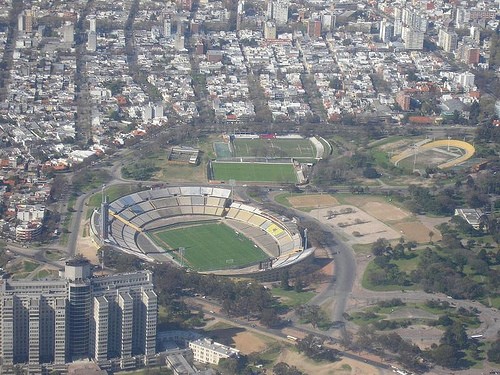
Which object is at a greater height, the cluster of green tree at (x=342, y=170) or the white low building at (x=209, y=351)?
the cluster of green tree at (x=342, y=170)

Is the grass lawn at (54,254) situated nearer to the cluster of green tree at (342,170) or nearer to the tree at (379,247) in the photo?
the tree at (379,247)

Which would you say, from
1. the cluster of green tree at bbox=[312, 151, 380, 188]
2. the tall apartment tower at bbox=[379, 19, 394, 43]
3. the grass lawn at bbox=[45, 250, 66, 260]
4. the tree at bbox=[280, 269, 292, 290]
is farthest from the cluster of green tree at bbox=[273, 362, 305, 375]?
the tall apartment tower at bbox=[379, 19, 394, 43]

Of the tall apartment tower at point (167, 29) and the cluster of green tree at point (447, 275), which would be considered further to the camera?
the tall apartment tower at point (167, 29)

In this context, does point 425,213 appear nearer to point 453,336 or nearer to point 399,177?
point 399,177

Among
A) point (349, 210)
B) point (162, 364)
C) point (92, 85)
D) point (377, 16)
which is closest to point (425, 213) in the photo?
point (349, 210)

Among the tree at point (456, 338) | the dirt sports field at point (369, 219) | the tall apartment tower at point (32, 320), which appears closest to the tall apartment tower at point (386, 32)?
the dirt sports field at point (369, 219)

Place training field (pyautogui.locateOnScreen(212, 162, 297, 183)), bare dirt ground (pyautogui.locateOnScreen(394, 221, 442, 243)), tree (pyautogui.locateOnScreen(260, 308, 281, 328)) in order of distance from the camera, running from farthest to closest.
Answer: training field (pyautogui.locateOnScreen(212, 162, 297, 183))
bare dirt ground (pyautogui.locateOnScreen(394, 221, 442, 243))
tree (pyautogui.locateOnScreen(260, 308, 281, 328))

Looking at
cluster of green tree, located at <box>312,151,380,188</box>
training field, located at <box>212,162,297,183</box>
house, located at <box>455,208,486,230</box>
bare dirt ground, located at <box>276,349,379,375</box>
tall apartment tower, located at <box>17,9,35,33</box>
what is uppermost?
tall apartment tower, located at <box>17,9,35,33</box>

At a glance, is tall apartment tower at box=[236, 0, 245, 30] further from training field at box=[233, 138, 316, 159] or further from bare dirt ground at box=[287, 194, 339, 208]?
bare dirt ground at box=[287, 194, 339, 208]
